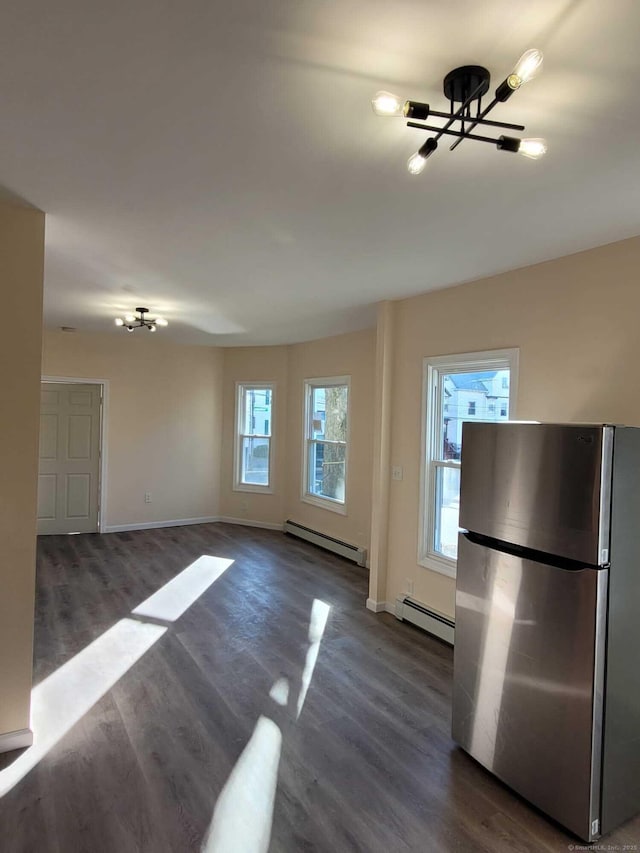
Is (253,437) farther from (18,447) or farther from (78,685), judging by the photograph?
(18,447)

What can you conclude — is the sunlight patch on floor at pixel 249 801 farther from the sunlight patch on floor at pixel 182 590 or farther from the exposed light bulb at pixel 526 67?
the exposed light bulb at pixel 526 67

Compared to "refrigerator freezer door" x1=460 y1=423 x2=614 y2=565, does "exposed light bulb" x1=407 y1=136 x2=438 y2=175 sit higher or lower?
higher

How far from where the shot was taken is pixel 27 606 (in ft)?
8.08

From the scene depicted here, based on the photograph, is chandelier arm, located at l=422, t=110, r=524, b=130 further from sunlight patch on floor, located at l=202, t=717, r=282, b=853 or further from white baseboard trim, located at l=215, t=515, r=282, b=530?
white baseboard trim, located at l=215, t=515, r=282, b=530

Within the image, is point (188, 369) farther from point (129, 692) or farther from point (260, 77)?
point (260, 77)

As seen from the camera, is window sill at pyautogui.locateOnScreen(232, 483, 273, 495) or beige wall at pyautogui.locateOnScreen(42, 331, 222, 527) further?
window sill at pyautogui.locateOnScreen(232, 483, 273, 495)

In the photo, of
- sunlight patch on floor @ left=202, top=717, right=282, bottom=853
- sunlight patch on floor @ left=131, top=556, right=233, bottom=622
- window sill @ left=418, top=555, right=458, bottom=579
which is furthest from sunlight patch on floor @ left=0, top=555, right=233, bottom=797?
window sill @ left=418, top=555, right=458, bottom=579

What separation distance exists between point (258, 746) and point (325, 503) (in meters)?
3.91

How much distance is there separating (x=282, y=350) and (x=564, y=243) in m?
4.78

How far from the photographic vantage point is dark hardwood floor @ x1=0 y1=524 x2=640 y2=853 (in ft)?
6.63

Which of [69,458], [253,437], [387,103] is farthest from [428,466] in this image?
[69,458]

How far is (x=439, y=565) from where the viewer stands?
3.82 metres

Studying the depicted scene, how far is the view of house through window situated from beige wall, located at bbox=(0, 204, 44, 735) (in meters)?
3.95

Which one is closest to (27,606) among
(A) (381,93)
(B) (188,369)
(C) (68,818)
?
(C) (68,818)
